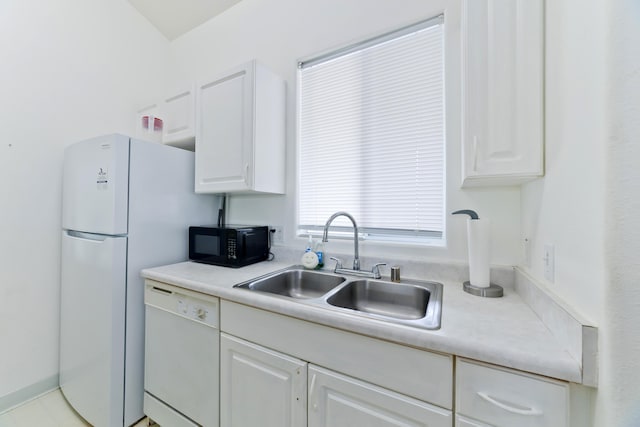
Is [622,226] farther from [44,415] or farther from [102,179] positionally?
[44,415]

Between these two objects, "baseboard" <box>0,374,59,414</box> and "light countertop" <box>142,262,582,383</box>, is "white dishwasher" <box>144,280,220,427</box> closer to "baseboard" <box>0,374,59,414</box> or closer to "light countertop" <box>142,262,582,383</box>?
"light countertop" <box>142,262,582,383</box>

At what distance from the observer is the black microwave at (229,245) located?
1.58 m

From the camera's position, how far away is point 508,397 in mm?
664

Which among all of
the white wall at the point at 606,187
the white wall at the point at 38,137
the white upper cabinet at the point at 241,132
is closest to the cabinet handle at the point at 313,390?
the white wall at the point at 606,187

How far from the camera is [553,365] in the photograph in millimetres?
608

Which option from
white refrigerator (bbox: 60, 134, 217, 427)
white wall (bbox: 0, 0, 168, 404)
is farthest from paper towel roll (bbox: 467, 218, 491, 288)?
white wall (bbox: 0, 0, 168, 404)

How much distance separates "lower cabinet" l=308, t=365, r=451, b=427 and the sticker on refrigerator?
4.81 feet

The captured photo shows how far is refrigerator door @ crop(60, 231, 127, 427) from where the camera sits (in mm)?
1376

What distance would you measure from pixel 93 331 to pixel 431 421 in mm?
1786

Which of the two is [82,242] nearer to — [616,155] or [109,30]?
[109,30]

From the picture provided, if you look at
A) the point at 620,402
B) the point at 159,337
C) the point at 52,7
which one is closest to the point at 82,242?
the point at 159,337

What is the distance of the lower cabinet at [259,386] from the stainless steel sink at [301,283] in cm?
35

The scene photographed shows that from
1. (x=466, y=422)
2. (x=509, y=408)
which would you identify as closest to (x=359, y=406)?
(x=466, y=422)

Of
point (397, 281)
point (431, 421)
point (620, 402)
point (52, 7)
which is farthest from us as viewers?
point (52, 7)
